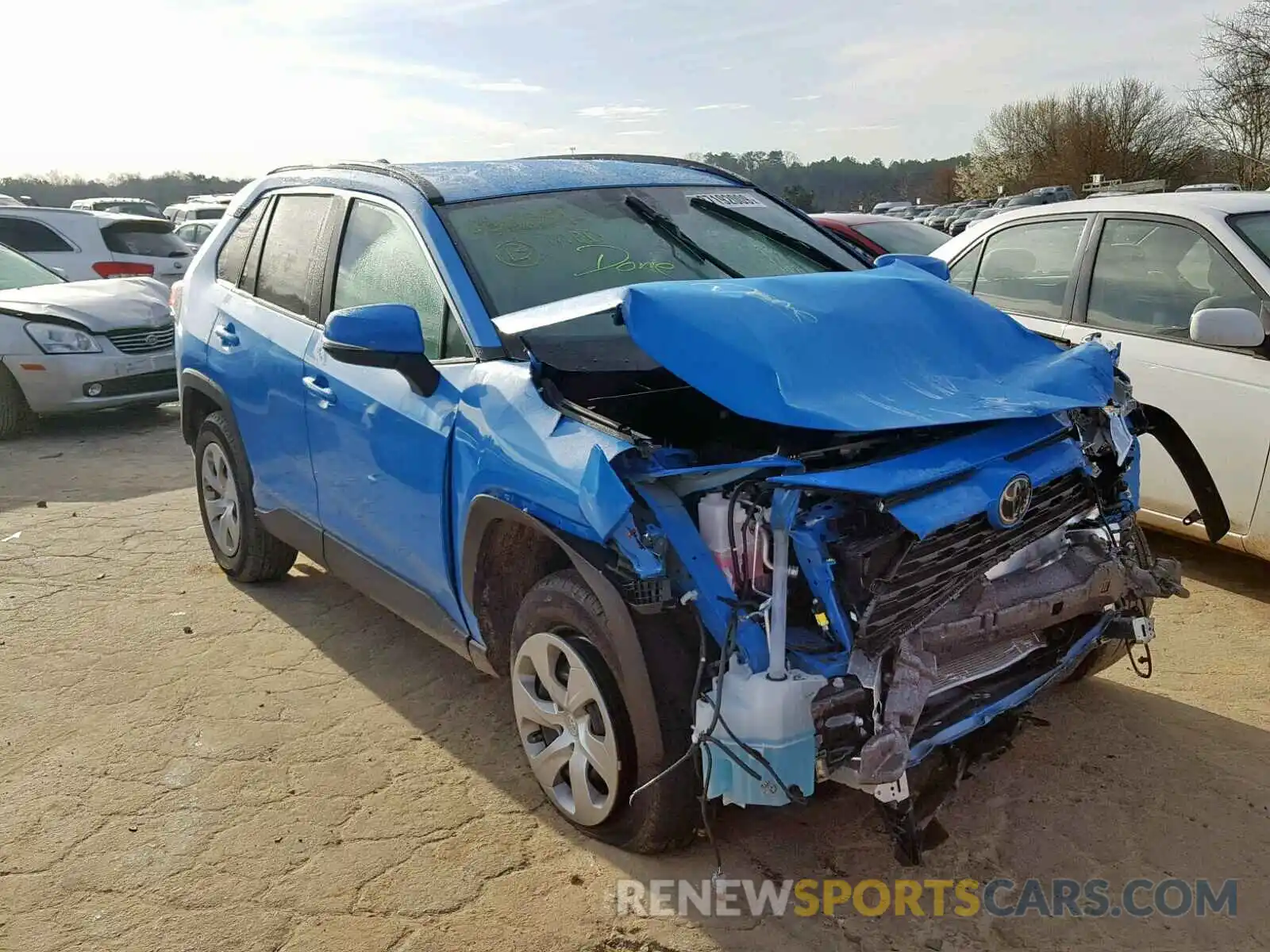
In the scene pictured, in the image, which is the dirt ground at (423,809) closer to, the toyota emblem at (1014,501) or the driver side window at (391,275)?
the toyota emblem at (1014,501)

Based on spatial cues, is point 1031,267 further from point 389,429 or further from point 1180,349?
point 389,429

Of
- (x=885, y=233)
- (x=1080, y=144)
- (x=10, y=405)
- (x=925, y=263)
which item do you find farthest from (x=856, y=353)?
(x=1080, y=144)

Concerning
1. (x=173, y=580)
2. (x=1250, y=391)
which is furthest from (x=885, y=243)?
(x=173, y=580)

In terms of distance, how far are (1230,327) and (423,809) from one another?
3.56 meters

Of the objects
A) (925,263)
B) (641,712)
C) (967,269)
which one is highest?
(925,263)

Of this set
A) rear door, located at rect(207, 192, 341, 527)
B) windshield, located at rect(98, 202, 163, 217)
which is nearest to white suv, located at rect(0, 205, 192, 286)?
rear door, located at rect(207, 192, 341, 527)

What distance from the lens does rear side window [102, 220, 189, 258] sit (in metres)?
13.1

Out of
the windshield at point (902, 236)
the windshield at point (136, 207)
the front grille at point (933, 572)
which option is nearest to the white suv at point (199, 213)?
the windshield at point (136, 207)

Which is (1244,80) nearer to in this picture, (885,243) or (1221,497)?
(885,243)

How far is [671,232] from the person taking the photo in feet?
13.1

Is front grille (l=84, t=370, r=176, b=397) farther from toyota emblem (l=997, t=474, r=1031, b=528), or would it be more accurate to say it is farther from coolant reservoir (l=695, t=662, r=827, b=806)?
toyota emblem (l=997, t=474, r=1031, b=528)

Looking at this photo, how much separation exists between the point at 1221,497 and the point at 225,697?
4.08 metres

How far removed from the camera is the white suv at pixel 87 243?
12305mm

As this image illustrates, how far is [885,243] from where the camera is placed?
9.10m
